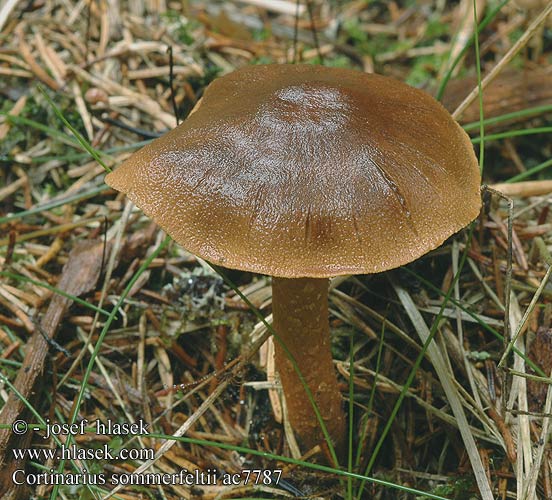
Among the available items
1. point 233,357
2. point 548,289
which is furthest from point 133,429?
point 548,289

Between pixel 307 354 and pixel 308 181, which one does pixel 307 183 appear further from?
pixel 307 354

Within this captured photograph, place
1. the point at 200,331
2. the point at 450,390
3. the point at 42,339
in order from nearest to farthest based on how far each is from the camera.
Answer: the point at 450,390 < the point at 42,339 < the point at 200,331

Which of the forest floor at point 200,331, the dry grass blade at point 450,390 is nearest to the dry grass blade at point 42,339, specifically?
the forest floor at point 200,331

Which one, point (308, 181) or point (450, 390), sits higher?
point (308, 181)

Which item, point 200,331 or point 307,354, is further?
point 200,331

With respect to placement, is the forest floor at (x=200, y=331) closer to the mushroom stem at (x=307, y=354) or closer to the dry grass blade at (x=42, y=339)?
the dry grass blade at (x=42, y=339)

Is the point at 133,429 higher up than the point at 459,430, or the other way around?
the point at 459,430

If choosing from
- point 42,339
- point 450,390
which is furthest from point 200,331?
point 450,390

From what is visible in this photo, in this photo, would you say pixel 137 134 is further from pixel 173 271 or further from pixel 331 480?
pixel 331 480
